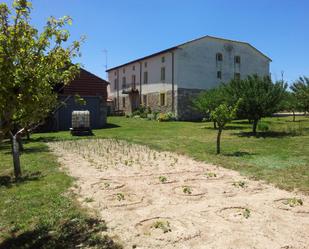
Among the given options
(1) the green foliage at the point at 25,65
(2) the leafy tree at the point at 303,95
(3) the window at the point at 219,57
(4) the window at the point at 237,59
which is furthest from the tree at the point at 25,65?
→ (4) the window at the point at 237,59

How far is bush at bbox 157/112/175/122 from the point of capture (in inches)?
1308

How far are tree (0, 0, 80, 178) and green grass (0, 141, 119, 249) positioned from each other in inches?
62.9

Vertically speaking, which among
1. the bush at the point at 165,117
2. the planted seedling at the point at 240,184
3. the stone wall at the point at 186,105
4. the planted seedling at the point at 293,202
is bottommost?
the planted seedling at the point at 293,202

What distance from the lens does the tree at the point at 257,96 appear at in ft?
59.8

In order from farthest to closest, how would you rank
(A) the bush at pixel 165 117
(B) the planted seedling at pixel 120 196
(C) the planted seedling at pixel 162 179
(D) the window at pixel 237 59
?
1. (D) the window at pixel 237 59
2. (A) the bush at pixel 165 117
3. (C) the planted seedling at pixel 162 179
4. (B) the planted seedling at pixel 120 196

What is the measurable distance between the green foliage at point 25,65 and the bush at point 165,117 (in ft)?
93.3

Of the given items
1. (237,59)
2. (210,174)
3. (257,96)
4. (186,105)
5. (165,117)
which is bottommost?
(210,174)

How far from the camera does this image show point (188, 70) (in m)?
34.5

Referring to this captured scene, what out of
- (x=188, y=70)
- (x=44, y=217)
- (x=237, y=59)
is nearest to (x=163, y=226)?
(x=44, y=217)

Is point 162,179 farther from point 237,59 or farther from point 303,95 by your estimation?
point 237,59

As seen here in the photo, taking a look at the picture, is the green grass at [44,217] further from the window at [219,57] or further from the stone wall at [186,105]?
the window at [219,57]

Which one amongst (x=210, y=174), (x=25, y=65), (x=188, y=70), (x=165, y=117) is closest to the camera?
(x=25, y=65)

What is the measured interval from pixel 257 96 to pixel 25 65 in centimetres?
1556

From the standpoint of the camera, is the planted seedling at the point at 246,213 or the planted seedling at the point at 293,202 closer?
the planted seedling at the point at 246,213
